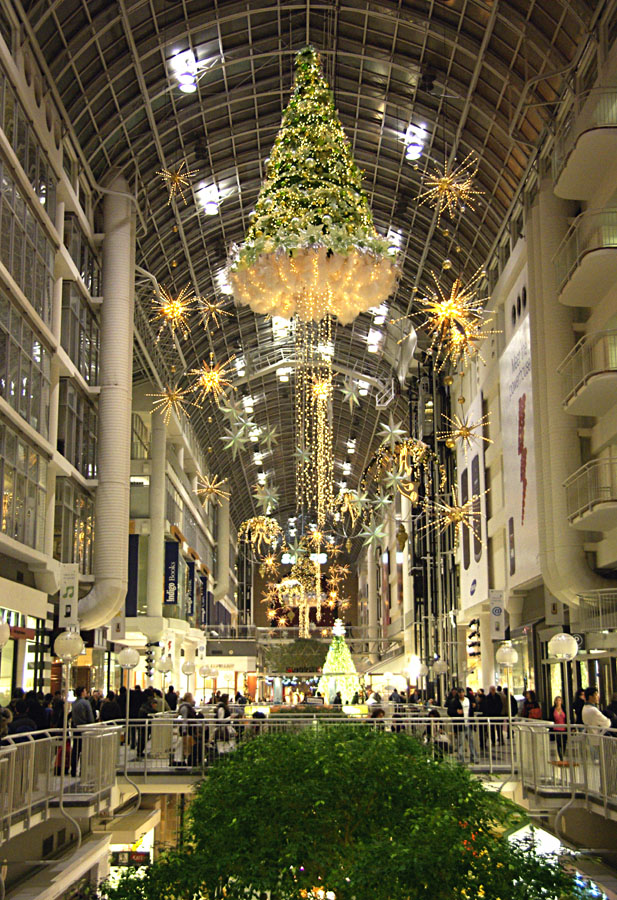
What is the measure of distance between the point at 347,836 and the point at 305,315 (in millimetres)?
6121

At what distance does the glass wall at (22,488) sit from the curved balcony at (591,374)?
43.2 feet

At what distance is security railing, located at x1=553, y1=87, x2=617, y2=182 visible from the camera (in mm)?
23312

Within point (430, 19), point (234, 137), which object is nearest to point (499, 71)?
point (430, 19)

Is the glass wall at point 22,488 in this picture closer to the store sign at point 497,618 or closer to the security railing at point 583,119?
the store sign at point 497,618

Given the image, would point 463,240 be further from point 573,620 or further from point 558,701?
point 558,701

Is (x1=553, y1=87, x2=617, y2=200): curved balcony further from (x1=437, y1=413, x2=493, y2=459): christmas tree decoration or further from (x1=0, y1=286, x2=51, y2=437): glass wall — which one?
(x1=0, y1=286, x2=51, y2=437): glass wall

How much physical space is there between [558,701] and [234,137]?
903 inches

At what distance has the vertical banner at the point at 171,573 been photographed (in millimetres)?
46531

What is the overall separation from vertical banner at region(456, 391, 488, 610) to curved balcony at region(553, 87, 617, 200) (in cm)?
1346

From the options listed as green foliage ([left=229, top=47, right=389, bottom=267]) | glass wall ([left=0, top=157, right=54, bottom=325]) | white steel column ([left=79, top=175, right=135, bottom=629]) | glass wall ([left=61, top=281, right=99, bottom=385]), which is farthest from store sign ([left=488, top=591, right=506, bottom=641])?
glass wall ([left=61, top=281, right=99, bottom=385])

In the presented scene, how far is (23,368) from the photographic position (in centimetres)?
2534

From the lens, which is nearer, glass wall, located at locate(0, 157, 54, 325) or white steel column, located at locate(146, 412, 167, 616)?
glass wall, located at locate(0, 157, 54, 325)

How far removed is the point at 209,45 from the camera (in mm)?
30547

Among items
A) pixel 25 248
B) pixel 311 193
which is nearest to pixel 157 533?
pixel 25 248
